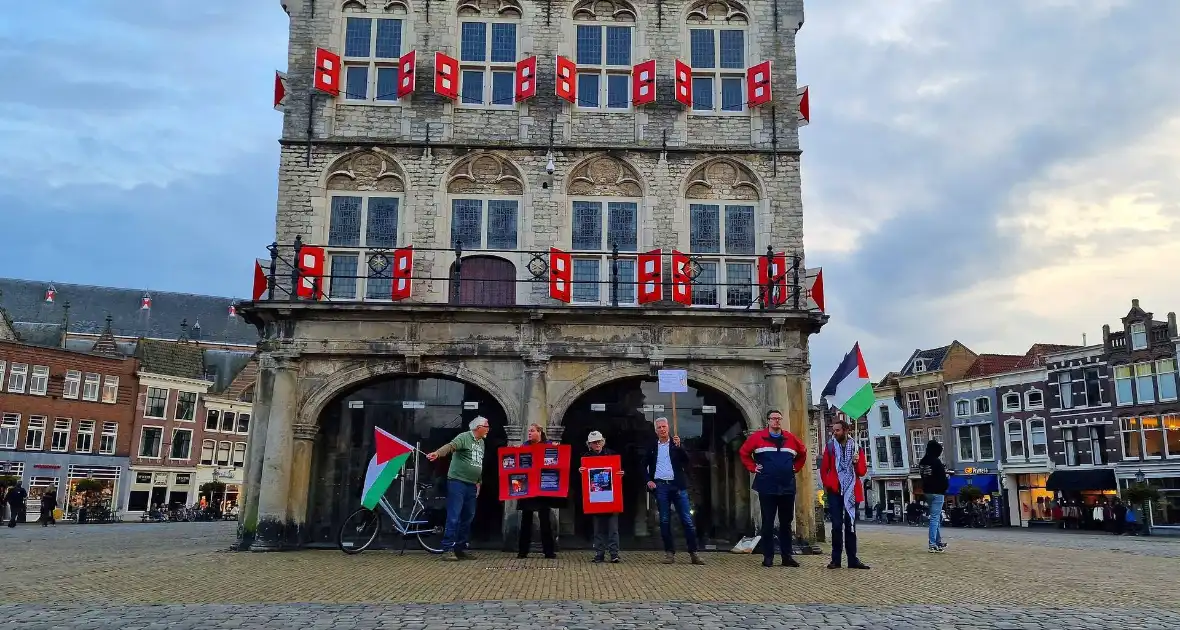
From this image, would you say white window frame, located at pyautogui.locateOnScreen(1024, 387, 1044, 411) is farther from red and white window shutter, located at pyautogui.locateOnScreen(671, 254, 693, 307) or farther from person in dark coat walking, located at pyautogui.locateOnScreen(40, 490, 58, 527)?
person in dark coat walking, located at pyautogui.locateOnScreen(40, 490, 58, 527)

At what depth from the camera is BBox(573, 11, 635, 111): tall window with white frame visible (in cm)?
1994

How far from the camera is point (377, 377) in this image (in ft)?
55.9

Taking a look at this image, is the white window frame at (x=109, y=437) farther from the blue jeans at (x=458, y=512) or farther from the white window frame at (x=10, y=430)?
the blue jeans at (x=458, y=512)

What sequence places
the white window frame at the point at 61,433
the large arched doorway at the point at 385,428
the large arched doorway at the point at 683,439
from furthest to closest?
the white window frame at the point at 61,433 → the large arched doorway at the point at 683,439 → the large arched doorway at the point at 385,428

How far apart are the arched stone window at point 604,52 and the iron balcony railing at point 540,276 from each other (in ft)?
11.6

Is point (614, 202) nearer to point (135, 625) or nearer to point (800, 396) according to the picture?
point (800, 396)

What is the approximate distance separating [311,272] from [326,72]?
4.51 metres

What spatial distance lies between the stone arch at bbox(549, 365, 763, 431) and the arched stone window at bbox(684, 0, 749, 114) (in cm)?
639

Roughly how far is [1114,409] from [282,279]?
4179cm

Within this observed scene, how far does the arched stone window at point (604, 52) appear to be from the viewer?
65.4ft

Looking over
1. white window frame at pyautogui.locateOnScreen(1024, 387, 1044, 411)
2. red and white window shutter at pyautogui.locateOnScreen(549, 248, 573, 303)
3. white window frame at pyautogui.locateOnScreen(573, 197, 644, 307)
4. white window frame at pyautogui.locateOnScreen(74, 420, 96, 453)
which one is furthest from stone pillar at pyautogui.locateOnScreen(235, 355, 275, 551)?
white window frame at pyautogui.locateOnScreen(1024, 387, 1044, 411)

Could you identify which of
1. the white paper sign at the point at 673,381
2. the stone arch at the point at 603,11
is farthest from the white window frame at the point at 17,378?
the white paper sign at the point at 673,381

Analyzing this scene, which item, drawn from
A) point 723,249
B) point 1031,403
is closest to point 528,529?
point 723,249

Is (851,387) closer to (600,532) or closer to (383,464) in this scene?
(600,532)
